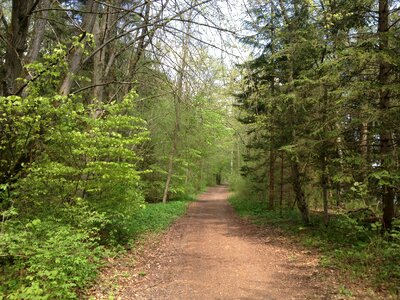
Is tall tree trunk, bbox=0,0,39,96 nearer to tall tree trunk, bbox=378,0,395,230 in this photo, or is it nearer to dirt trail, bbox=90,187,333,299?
dirt trail, bbox=90,187,333,299

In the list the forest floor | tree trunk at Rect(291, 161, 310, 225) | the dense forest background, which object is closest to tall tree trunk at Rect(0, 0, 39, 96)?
the dense forest background

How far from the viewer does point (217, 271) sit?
20.2 feet

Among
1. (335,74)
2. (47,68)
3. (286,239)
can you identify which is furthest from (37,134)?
(286,239)

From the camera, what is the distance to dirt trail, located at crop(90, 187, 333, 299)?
200 inches

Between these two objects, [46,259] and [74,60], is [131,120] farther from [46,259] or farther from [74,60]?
[46,259]

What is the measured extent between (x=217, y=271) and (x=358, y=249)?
3.30 metres

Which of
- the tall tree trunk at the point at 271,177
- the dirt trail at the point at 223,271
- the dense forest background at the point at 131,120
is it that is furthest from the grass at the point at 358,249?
the tall tree trunk at the point at 271,177

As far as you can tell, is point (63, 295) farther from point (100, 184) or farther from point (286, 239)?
point (286, 239)

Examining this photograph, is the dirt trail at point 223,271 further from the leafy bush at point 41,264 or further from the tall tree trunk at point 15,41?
the tall tree trunk at point 15,41

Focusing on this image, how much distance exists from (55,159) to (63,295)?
10.3ft

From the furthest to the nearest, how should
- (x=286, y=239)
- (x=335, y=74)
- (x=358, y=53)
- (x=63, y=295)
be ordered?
(x=286, y=239) < (x=335, y=74) < (x=358, y=53) < (x=63, y=295)

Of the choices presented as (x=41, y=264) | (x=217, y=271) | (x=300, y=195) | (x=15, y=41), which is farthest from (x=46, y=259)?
(x=300, y=195)

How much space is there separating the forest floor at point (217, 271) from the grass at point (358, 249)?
15.8 inches

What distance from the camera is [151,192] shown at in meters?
19.8
